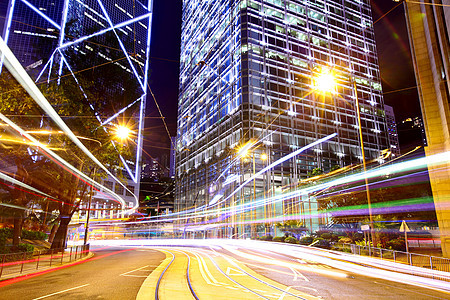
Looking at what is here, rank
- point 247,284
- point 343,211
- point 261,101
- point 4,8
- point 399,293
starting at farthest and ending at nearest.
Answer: point 261,101 < point 4,8 < point 343,211 < point 247,284 < point 399,293

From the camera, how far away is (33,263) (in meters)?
18.3

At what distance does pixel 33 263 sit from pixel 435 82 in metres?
29.4

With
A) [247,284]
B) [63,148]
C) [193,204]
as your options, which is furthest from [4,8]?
[247,284]

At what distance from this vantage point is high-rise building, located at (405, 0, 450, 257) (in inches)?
756

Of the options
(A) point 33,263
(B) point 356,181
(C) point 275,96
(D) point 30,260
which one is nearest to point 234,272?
(A) point 33,263

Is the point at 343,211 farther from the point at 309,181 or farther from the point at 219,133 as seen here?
the point at 219,133

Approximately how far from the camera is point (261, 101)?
171 feet

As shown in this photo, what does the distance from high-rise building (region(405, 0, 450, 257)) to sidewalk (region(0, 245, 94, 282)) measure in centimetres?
2349

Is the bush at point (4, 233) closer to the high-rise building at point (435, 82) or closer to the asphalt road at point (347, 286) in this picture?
the asphalt road at point (347, 286)

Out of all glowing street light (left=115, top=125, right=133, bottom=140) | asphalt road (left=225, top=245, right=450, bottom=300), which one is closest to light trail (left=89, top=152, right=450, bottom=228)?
asphalt road (left=225, top=245, right=450, bottom=300)

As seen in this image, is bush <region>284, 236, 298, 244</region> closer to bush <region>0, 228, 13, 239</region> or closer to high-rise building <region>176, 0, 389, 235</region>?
high-rise building <region>176, 0, 389, 235</region>

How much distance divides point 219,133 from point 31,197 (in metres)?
35.4

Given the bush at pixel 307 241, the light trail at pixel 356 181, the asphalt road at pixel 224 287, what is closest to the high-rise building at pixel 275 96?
the light trail at pixel 356 181

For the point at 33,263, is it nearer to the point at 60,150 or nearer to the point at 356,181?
the point at 60,150
